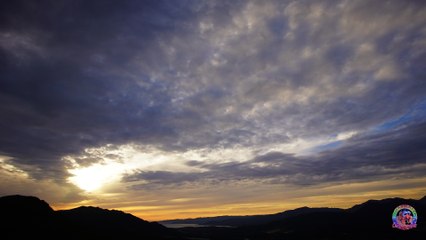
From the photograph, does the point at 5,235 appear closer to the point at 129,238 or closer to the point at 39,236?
the point at 39,236

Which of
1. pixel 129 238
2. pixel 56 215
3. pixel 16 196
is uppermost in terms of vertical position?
pixel 16 196

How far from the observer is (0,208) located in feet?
549

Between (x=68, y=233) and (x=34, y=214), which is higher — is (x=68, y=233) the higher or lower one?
the lower one

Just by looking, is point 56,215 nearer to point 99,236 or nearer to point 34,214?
point 34,214

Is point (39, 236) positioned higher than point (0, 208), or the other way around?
point (0, 208)

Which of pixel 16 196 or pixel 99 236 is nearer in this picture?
pixel 99 236

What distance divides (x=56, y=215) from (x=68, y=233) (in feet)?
111

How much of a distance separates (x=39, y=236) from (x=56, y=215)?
144 feet

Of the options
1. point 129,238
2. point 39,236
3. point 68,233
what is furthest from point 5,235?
point 129,238

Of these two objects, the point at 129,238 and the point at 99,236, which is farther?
the point at 129,238

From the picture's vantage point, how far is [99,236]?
175 meters

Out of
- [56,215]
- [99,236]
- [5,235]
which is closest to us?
[5,235]

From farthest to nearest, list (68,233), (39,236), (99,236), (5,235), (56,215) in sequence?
(56,215)
(99,236)
(68,233)
(39,236)
(5,235)

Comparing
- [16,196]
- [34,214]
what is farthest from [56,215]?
[16,196]
